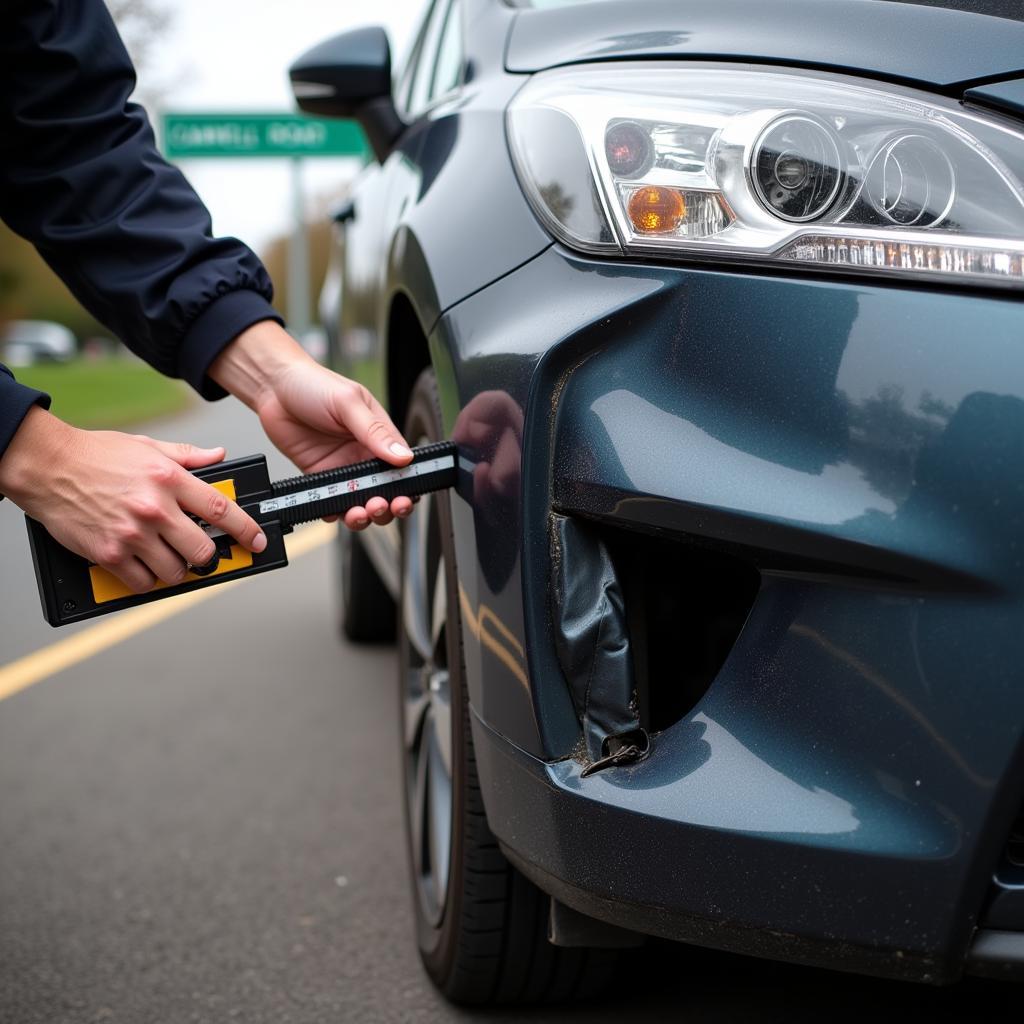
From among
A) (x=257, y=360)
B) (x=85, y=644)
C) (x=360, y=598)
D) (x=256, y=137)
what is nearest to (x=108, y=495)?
(x=257, y=360)

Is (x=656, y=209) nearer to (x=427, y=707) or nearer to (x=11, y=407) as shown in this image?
(x=11, y=407)

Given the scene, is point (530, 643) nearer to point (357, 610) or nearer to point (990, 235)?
point (990, 235)

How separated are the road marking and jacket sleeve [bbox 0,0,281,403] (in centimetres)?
182

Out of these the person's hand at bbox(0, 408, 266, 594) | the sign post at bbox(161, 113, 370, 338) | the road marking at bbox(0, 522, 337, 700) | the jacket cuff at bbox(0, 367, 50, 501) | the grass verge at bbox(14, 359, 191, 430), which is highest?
the jacket cuff at bbox(0, 367, 50, 501)

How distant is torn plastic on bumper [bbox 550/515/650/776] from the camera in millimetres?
1358

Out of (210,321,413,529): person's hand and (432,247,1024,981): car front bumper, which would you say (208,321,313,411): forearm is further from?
(432,247,1024,981): car front bumper

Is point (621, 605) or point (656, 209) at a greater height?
point (656, 209)

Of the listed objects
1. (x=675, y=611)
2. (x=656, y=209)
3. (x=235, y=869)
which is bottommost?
(x=235, y=869)

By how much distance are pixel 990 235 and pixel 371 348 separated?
1.59 meters

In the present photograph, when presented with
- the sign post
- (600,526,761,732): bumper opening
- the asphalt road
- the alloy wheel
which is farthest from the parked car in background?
(600,526,761,732): bumper opening

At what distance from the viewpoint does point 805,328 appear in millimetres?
1210

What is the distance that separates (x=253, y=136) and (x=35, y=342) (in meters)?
38.8

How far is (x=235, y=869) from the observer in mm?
2494

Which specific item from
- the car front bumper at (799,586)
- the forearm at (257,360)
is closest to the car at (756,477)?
the car front bumper at (799,586)
